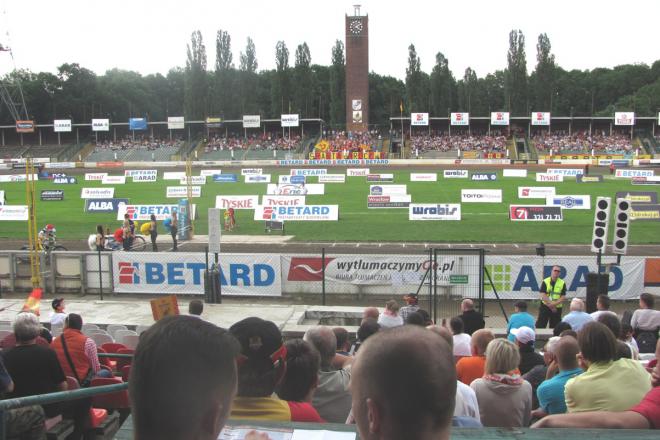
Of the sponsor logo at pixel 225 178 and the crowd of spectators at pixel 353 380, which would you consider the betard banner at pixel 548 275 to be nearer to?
the crowd of spectators at pixel 353 380

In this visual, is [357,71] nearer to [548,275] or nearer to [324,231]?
[324,231]

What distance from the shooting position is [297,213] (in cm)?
3050

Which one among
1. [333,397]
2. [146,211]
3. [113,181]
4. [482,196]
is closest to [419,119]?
[113,181]

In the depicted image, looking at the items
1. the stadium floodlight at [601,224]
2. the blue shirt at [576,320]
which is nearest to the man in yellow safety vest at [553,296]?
the stadium floodlight at [601,224]

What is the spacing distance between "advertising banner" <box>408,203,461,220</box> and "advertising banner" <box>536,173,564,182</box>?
75.1 feet

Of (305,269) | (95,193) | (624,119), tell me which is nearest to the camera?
(305,269)

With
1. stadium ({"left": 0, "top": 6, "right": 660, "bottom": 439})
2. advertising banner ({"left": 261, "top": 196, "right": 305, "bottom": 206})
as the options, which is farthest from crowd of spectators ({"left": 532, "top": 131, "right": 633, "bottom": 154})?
advertising banner ({"left": 261, "top": 196, "right": 305, "bottom": 206})

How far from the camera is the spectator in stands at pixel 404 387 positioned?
74.1 inches

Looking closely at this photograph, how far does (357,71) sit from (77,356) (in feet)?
321

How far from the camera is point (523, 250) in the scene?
950 inches

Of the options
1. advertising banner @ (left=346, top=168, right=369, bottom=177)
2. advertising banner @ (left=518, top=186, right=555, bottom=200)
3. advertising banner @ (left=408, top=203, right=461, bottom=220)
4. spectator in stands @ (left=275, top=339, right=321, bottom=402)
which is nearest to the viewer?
spectator in stands @ (left=275, top=339, right=321, bottom=402)

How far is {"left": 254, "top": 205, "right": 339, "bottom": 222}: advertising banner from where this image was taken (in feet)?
98.9

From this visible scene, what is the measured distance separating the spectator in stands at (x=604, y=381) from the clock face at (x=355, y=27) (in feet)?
332

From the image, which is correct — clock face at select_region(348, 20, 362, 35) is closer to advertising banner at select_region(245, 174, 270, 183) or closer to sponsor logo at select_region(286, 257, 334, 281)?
advertising banner at select_region(245, 174, 270, 183)
